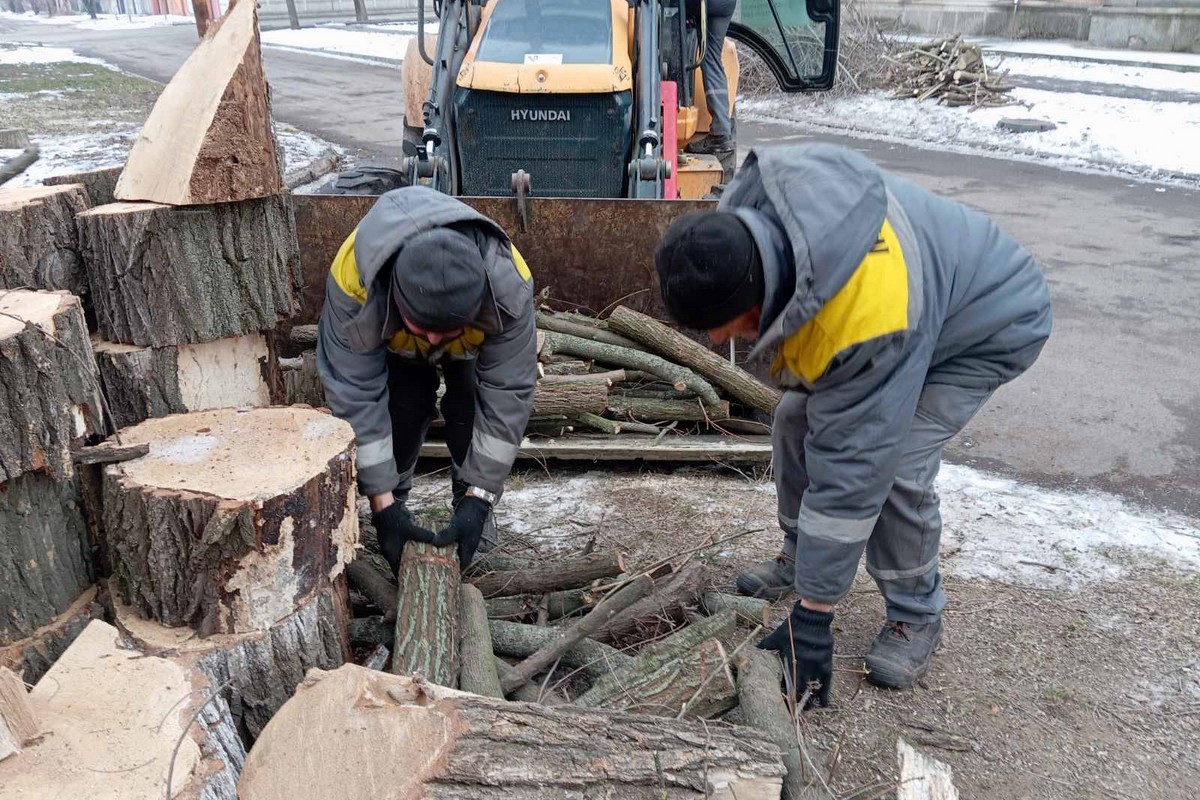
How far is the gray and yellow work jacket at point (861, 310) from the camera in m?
2.26

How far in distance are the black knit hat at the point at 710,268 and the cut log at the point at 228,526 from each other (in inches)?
42.0

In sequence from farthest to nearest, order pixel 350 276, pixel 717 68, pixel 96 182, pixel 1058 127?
pixel 1058 127
pixel 717 68
pixel 96 182
pixel 350 276

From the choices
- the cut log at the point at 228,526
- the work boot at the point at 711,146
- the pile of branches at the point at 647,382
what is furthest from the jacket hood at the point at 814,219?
the work boot at the point at 711,146

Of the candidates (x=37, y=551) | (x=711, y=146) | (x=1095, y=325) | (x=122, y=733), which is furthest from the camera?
(x=711, y=146)

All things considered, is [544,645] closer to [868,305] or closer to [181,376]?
[868,305]

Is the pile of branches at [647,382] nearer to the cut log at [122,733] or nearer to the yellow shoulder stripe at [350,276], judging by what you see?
the yellow shoulder stripe at [350,276]

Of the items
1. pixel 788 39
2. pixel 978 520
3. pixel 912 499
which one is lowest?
pixel 978 520

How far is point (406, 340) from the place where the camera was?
119 inches

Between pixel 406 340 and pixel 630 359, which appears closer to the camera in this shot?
pixel 406 340

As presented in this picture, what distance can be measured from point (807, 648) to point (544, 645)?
31.0 inches

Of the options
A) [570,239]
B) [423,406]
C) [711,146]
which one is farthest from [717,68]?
[423,406]

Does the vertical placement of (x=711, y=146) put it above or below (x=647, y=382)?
above

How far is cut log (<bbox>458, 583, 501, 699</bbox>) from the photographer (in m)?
2.58

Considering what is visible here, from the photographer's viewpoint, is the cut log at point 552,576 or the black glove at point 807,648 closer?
the black glove at point 807,648
